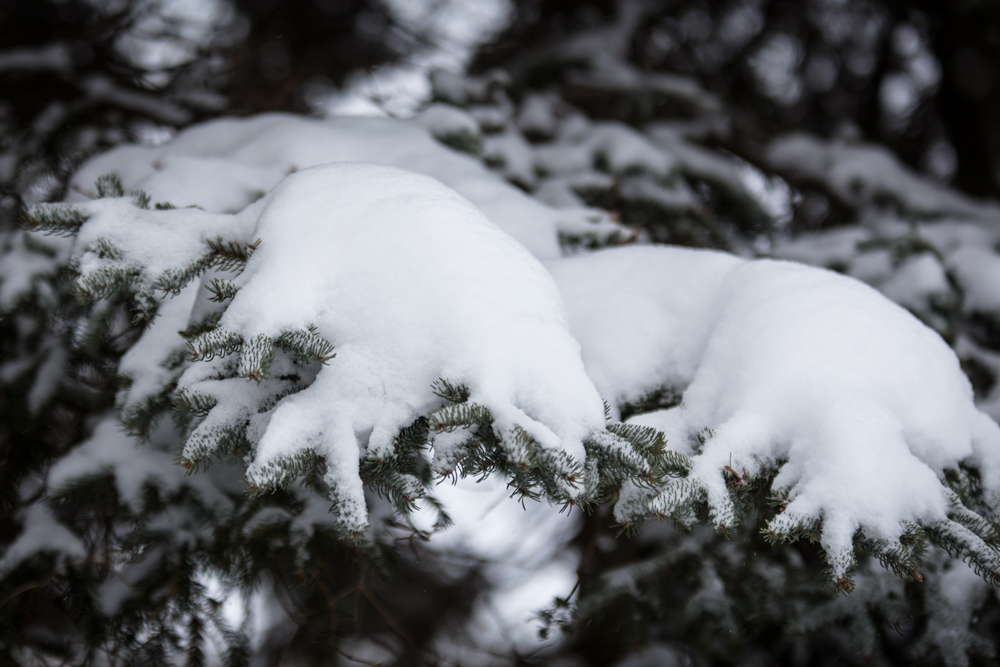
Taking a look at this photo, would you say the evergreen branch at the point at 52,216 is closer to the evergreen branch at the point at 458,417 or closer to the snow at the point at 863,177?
the evergreen branch at the point at 458,417

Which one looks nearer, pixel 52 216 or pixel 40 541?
pixel 52 216

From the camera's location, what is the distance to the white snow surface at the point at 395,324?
1021mm

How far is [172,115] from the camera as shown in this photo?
2.43 meters

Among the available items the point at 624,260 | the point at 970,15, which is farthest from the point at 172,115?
the point at 970,15

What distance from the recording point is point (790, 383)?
1200 millimetres

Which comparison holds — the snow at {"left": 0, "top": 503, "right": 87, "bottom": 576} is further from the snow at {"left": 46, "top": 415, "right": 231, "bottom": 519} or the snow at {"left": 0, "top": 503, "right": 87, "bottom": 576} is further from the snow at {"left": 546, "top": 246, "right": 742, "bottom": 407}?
the snow at {"left": 546, "top": 246, "right": 742, "bottom": 407}

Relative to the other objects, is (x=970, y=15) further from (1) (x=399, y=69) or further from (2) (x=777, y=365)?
(2) (x=777, y=365)

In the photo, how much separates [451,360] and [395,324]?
Answer: 0.13 metres

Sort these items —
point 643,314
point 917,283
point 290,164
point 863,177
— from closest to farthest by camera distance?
point 643,314 → point 290,164 → point 917,283 → point 863,177

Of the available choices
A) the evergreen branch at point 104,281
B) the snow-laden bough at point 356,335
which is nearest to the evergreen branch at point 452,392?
the snow-laden bough at point 356,335

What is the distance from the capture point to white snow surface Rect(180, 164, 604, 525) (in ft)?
3.35

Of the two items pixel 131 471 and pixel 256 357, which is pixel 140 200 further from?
pixel 131 471

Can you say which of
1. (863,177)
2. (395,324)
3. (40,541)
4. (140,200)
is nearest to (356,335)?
(395,324)

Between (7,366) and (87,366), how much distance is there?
0.65ft
